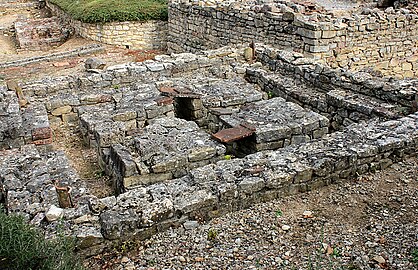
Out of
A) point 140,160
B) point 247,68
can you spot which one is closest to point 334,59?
point 247,68

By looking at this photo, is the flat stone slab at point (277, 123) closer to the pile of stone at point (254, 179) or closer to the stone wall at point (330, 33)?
the pile of stone at point (254, 179)

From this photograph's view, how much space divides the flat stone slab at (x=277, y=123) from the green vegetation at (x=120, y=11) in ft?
40.9

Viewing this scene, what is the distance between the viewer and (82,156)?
7.46 metres

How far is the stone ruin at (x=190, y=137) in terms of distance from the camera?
4730mm

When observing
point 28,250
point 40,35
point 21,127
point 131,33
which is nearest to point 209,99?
point 21,127

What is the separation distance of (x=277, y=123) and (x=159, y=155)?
197 cm

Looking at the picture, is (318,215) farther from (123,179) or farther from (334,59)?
(334,59)

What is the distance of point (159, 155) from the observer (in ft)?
19.2

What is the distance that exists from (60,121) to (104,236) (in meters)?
4.81

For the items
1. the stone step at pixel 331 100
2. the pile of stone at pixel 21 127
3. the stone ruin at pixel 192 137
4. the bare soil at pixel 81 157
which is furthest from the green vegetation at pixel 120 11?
the pile of stone at pixel 21 127

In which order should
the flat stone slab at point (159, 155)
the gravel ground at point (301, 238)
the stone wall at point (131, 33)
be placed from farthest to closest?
the stone wall at point (131, 33)
the flat stone slab at point (159, 155)
the gravel ground at point (301, 238)

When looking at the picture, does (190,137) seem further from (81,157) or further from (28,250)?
(28,250)

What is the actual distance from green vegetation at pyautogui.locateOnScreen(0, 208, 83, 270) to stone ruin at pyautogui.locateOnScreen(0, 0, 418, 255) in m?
0.43

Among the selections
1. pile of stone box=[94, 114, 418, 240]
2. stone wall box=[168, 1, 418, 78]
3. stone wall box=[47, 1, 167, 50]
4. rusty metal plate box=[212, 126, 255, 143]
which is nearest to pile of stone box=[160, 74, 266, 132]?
rusty metal plate box=[212, 126, 255, 143]
